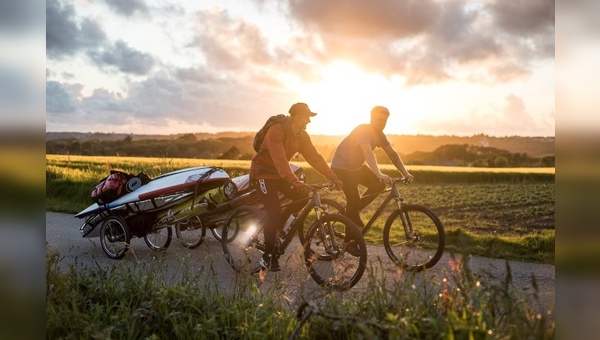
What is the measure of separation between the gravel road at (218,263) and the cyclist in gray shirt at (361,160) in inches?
32.6

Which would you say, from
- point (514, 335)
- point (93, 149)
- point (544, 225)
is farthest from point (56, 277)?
point (93, 149)

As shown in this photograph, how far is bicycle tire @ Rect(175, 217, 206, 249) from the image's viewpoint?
28.5ft

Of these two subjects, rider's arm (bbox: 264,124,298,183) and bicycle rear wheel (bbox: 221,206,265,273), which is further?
bicycle rear wheel (bbox: 221,206,265,273)

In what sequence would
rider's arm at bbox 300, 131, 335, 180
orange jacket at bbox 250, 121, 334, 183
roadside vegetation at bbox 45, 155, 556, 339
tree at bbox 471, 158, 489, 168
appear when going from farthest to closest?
tree at bbox 471, 158, 489, 168, rider's arm at bbox 300, 131, 335, 180, orange jacket at bbox 250, 121, 334, 183, roadside vegetation at bbox 45, 155, 556, 339

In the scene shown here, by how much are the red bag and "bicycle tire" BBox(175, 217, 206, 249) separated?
0.89m

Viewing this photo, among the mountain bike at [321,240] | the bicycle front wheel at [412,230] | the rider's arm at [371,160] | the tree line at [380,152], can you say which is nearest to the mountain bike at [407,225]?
the bicycle front wheel at [412,230]

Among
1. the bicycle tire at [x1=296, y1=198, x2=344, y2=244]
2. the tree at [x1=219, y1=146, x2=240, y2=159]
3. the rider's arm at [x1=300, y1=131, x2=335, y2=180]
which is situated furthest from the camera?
the tree at [x1=219, y1=146, x2=240, y2=159]

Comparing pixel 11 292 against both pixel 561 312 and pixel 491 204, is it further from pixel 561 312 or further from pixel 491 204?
pixel 491 204

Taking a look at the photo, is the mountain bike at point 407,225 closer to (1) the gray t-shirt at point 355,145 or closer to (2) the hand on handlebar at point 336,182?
(1) the gray t-shirt at point 355,145

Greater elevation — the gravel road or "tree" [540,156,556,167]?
"tree" [540,156,556,167]

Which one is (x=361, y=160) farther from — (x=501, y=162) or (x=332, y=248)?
(x=501, y=162)

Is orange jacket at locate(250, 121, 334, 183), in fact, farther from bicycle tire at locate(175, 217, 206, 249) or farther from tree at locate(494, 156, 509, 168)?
tree at locate(494, 156, 509, 168)

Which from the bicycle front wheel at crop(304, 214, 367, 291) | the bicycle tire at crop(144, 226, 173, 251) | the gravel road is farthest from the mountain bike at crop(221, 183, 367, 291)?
the bicycle tire at crop(144, 226, 173, 251)

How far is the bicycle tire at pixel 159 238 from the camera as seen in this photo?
8.94 meters
